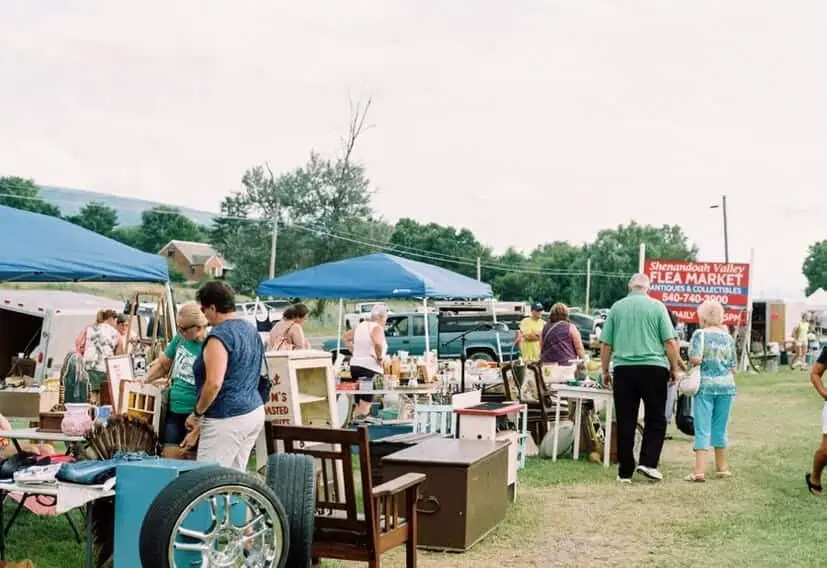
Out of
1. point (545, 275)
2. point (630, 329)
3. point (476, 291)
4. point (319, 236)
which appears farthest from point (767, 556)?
point (545, 275)

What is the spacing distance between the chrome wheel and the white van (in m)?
11.3

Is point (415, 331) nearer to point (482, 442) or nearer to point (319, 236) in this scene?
point (482, 442)

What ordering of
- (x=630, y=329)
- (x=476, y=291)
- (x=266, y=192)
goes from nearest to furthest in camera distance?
(x=630, y=329) → (x=476, y=291) → (x=266, y=192)

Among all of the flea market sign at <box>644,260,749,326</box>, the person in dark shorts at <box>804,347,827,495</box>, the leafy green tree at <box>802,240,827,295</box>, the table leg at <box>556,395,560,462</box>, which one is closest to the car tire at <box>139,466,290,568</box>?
the person in dark shorts at <box>804,347,827,495</box>

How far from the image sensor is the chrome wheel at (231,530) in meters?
4.11

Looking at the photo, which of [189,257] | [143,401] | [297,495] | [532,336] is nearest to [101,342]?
[532,336]

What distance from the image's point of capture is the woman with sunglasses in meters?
5.73

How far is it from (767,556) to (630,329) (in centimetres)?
278

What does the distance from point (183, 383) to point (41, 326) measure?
1399 cm

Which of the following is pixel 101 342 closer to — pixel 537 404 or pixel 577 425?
pixel 537 404

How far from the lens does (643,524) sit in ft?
23.2

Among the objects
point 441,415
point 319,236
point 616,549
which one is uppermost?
point 319,236

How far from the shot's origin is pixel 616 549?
6.38 metres

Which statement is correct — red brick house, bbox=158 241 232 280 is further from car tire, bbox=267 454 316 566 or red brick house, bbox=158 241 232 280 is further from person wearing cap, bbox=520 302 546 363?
car tire, bbox=267 454 316 566
